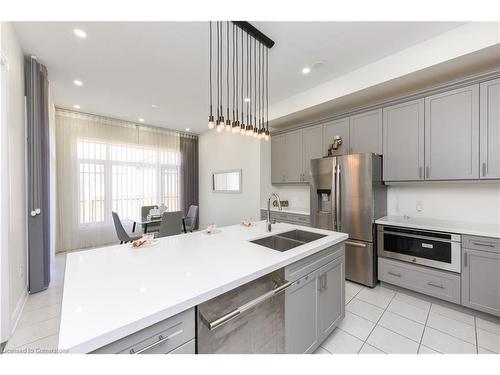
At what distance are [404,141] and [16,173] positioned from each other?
4.45 meters

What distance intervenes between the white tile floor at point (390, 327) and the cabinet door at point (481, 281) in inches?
6.7

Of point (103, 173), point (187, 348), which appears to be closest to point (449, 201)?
point (187, 348)

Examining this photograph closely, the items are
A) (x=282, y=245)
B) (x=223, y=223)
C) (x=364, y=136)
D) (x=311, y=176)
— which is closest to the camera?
(x=282, y=245)

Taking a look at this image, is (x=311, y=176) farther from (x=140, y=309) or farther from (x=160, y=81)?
(x=140, y=309)

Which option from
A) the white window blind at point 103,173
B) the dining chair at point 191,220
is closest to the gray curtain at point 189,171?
the white window blind at point 103,173

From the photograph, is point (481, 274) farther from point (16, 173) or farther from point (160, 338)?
point (16, 173)

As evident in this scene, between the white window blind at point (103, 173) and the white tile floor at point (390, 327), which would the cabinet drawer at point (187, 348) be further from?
the white window blind at point (103, 173)

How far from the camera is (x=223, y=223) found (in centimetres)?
522

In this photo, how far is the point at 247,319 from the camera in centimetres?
113

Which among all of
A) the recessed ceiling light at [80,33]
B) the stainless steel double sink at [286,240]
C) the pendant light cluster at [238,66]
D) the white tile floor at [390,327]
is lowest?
the white tile floor at [390,327]

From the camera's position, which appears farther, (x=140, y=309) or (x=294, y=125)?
(x=294, y=125)

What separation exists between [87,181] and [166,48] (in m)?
3.67

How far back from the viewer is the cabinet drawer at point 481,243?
192cm

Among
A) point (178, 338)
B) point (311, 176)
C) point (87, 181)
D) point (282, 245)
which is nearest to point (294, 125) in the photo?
point (311, 176)
